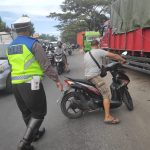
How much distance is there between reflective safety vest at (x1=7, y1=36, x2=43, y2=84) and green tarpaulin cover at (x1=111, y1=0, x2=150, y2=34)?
5664 millimetres

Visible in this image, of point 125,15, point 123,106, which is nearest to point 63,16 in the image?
point 125,15

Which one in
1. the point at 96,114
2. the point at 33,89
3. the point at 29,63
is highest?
the point at 29,63

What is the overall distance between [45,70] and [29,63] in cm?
26

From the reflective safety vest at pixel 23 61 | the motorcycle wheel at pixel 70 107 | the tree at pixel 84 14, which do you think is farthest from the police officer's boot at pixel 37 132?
the tree at pixel 84 14

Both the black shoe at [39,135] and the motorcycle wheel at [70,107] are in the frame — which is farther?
the motorcycle wheel at [70,107]

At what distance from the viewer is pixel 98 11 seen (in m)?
64.4

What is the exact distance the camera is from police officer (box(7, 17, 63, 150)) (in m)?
4.82

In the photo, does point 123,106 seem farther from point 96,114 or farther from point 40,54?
point 40,54

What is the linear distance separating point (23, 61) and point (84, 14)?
200ft

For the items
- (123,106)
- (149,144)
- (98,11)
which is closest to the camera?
(149,144)

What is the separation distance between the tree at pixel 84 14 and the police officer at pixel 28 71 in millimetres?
58449

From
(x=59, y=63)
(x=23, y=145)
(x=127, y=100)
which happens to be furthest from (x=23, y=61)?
(x=59, y=63)

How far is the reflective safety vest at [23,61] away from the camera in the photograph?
4.80 m

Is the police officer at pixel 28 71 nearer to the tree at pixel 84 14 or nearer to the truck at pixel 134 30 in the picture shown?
the truck at pixel 134 30
